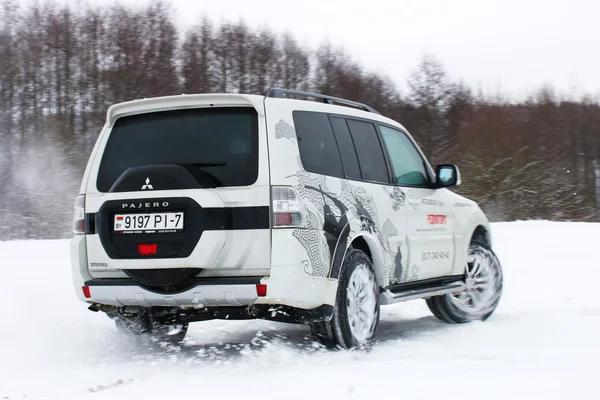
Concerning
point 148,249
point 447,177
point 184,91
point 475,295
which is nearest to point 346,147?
point 447,177

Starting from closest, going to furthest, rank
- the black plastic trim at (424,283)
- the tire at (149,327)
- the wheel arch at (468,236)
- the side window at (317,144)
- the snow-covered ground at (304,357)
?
1. the snow-covered ground at (304,357)
2. the side window at (317,144)
3. the tire at (149,327)
4. the black plastic trim at (424,283)
5. the wheel arch at (468,236)

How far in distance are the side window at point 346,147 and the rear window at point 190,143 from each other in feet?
2.94

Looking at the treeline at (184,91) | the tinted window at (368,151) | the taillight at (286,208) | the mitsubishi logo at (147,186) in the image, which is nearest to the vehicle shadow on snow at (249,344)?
the taillight at (286,208)

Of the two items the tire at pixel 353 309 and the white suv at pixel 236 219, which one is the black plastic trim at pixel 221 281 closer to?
the white suv at pixel 236 219

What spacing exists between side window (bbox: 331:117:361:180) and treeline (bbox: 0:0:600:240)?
2719 centimetres

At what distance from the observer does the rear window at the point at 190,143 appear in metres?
5.25

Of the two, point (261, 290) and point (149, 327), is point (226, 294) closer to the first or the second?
point (261, 290)

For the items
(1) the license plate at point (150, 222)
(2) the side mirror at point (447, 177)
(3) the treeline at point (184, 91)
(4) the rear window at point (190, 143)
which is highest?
(3) the treeline at point (184, 91)

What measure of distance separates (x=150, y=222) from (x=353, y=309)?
5.22ft

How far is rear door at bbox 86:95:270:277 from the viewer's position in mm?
5117

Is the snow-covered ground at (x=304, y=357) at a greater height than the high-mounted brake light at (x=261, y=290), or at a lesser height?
lesser

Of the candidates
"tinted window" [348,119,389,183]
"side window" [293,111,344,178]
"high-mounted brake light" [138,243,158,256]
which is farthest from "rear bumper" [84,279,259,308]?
"tinted window" [348,119,389,183]

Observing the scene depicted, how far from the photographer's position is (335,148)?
19.4ft

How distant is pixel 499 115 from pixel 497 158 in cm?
717
